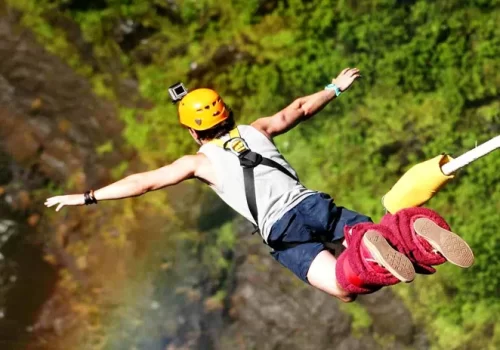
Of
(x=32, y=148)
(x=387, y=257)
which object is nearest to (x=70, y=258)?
(x=32, y=148)

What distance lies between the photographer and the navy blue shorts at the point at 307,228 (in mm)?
4734

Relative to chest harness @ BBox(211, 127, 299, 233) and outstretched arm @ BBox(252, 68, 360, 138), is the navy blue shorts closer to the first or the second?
chest harness @ BBox(211, 127, 299, 233)

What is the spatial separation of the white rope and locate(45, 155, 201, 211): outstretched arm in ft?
5.45

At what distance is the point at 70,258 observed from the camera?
885cm

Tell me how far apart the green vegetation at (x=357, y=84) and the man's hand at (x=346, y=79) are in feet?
10.1

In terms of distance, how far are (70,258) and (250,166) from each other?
4.82 meters

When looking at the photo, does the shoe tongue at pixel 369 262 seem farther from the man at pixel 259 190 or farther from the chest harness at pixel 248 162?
the chest harness at pixel 248 162

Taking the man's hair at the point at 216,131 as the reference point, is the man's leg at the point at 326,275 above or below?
below

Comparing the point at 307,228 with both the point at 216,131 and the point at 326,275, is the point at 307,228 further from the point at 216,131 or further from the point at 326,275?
the point at 216,131

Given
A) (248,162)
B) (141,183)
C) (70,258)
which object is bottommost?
(70,258)

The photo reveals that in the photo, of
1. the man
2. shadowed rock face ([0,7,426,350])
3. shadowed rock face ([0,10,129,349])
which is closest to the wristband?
the man

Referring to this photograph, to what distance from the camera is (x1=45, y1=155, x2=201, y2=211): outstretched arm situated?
4.64 m

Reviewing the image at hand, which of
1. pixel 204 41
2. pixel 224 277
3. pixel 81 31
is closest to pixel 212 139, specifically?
pixel 224 277

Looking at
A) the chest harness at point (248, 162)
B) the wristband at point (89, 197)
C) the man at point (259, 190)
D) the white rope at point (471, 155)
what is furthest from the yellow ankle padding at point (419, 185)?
the wristband at point (89, 197)
